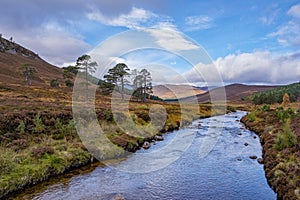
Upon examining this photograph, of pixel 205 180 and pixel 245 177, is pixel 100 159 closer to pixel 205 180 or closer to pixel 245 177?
pixel 205 180

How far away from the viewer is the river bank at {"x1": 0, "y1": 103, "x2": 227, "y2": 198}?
17.7 metres

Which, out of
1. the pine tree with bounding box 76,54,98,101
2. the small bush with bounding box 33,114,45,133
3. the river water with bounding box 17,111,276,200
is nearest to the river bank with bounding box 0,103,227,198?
the small bush with bounding box 33,114,45,133

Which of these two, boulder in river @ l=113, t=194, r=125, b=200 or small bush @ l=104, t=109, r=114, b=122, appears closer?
boulder in river @ l=113, t=194, r=125, b=200

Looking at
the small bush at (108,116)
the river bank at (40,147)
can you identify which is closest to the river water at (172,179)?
the river bank at (40,147)

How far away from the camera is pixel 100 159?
80.9 feet

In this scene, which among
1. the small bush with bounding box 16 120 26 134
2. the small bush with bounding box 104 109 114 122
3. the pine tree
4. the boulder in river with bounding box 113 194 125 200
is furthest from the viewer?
the pine tree

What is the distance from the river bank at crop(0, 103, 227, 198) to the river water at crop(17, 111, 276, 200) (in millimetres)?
1372

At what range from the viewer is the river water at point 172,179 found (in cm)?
1667

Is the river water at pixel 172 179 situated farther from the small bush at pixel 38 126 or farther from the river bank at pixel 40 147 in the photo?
the small bush at pixel 38 126

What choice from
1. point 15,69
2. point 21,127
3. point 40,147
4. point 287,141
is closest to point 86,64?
point 21,127

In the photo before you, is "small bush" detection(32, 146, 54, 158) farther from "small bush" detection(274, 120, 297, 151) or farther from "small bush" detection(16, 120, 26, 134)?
"small bush" detection(274, 120, 297, 151)

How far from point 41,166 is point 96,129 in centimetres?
1256

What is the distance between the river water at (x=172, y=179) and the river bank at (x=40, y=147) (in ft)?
4.50

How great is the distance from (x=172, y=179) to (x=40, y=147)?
12.9 meters
